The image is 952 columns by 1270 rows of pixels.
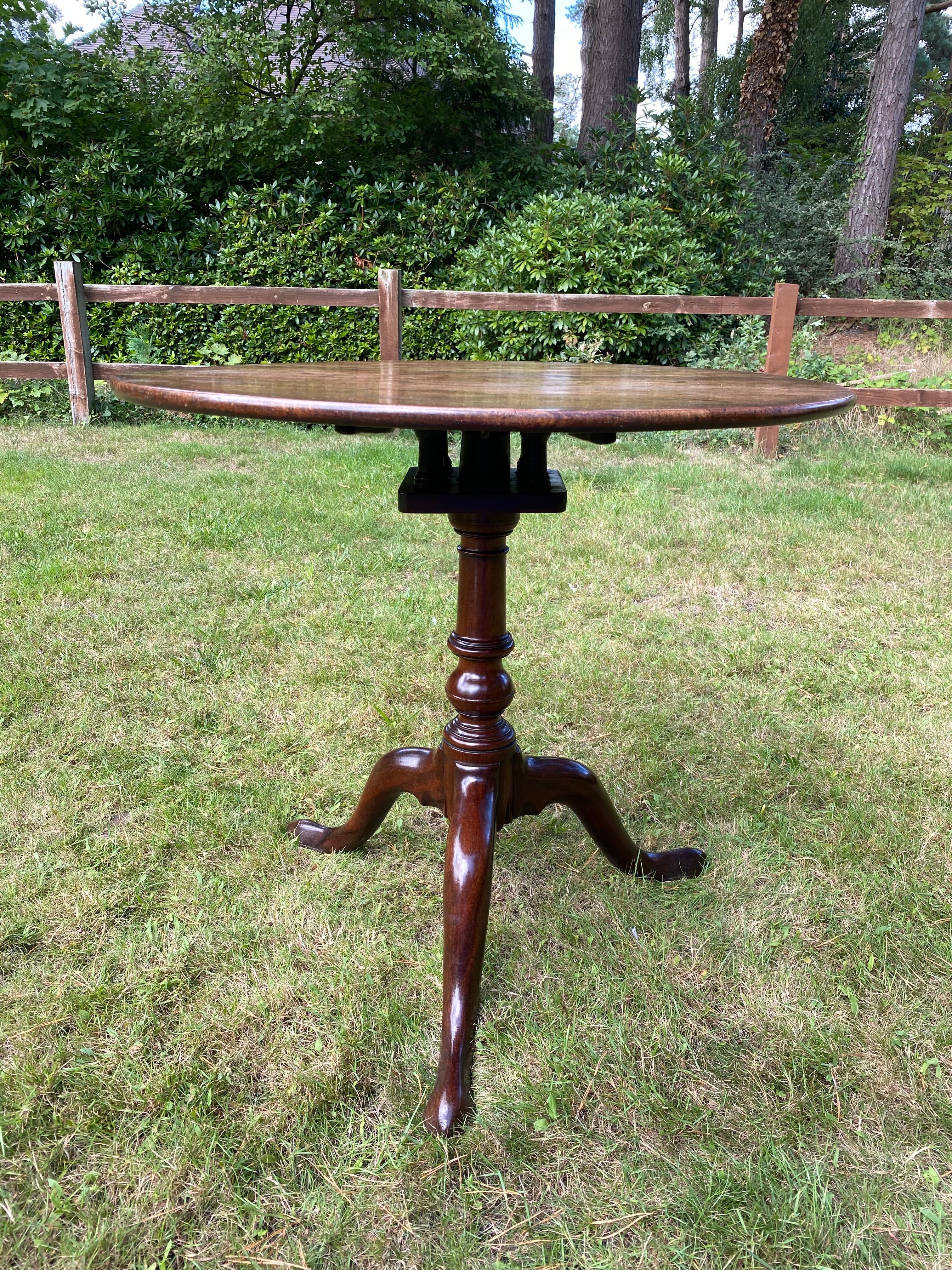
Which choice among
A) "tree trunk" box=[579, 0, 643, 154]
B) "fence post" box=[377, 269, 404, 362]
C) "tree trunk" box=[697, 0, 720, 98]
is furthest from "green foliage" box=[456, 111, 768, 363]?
"tree trunk" box=[697, 0, 720, 98]

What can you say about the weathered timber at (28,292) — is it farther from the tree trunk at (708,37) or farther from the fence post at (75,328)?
the tree trunk at (708,37)

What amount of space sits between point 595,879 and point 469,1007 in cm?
51

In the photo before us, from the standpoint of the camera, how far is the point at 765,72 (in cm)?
976

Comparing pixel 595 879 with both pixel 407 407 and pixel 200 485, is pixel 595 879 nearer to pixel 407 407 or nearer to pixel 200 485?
pixel 407 407

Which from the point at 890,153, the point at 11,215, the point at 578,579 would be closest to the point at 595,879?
the point at 578,579

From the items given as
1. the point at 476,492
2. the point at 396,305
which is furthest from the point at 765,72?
the point at 476,492

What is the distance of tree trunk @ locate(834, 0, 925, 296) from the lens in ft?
31.1

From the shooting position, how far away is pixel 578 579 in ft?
10.6

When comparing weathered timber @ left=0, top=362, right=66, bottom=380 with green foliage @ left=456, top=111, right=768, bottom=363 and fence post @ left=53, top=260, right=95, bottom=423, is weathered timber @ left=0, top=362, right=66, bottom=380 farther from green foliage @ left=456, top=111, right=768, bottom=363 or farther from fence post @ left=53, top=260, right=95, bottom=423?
green foliage @ left=456, top=111, right=768, bottom=363

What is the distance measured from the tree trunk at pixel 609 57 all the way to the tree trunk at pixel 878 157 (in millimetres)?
2961

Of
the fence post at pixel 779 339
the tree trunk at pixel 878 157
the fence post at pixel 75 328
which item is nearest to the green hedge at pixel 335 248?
the fence post at pixel 75 328

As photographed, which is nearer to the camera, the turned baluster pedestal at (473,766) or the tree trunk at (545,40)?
the turned baluster pedestal at (473,766)

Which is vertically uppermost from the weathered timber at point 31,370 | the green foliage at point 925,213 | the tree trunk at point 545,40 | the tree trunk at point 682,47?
the tree trunk at point 682,47

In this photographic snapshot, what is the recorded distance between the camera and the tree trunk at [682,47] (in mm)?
15500
